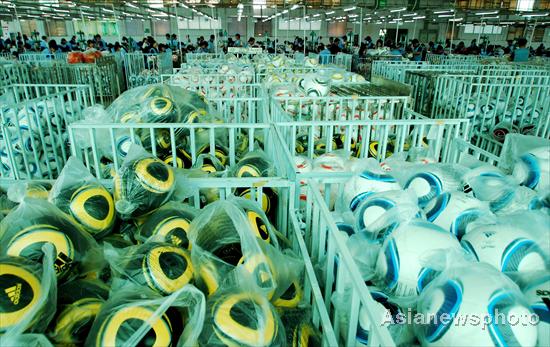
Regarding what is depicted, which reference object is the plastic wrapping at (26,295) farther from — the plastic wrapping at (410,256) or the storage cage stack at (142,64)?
the storage cage stack at (142,64)

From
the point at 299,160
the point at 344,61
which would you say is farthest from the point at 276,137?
the point at 344,61

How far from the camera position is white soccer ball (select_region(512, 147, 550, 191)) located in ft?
7.80

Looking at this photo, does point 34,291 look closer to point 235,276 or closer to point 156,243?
point 156,243

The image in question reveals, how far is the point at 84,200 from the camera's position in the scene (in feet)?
7.13

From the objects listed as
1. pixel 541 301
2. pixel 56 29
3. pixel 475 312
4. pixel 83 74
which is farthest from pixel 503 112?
pixel 56 29

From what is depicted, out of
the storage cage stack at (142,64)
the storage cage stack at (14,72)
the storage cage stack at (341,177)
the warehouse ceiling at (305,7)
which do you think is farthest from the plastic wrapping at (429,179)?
A: the warehouse ceiling at (305,7)

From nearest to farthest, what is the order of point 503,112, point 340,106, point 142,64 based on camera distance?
point 340,106 → point 503,112 → point 142,64

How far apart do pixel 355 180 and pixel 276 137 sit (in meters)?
0.93

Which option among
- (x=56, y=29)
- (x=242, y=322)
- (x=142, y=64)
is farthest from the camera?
(x=56, y=29)

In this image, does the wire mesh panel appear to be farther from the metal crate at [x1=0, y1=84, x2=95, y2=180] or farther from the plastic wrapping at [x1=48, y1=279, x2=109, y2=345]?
the plastic wrapping at [x1=48, y1=279, x2=109, y2=345]

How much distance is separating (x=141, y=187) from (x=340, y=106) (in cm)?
333

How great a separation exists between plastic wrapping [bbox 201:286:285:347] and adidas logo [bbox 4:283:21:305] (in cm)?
71

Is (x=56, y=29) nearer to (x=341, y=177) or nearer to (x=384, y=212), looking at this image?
(x=341, y=177)

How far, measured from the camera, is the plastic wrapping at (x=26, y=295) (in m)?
1.29
